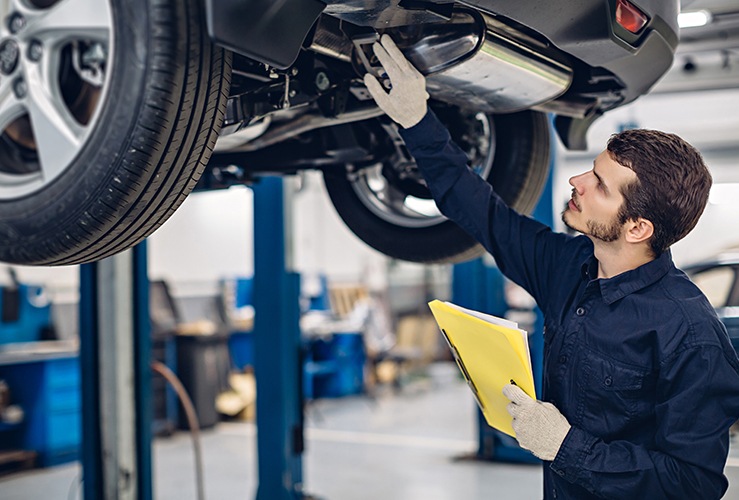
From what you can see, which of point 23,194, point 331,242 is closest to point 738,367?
point 23,194

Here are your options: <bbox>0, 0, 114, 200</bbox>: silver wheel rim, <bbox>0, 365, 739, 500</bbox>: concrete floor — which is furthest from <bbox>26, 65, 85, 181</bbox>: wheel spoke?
<bbox>0, 365, 739, 500</bbox>: concrete floor

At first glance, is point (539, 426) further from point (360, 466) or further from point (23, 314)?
point (23, 314)

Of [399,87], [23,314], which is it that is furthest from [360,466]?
[399,87]

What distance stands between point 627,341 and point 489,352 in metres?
0.25

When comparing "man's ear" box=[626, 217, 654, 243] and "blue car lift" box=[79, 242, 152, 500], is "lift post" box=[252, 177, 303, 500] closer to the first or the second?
"blue car lift" box=[79, 242, 152, 500]

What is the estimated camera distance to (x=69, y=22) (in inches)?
45.4

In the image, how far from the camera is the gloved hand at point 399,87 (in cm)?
138

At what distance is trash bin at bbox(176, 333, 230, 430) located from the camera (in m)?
6.62

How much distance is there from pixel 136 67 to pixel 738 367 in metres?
1.14

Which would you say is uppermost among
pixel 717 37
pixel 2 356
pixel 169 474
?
pixel 717 37

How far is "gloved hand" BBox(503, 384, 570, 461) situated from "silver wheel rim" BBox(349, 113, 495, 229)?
0.82 meters

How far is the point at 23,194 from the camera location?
3.95 feet

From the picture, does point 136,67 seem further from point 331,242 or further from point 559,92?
point 331,242

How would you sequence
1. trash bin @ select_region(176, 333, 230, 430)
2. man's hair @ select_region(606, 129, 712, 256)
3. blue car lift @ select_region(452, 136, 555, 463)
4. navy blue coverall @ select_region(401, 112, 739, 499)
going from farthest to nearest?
1. trash bin @ select_region(176, 333, 230, 430)
2. blue car lift @ select_region(452, 136, 555, 463)
3. man's hair @ select_region(606, 129, 712, 256)
4. navy blue coverall @ select_region(401, 112, 739, 499)
